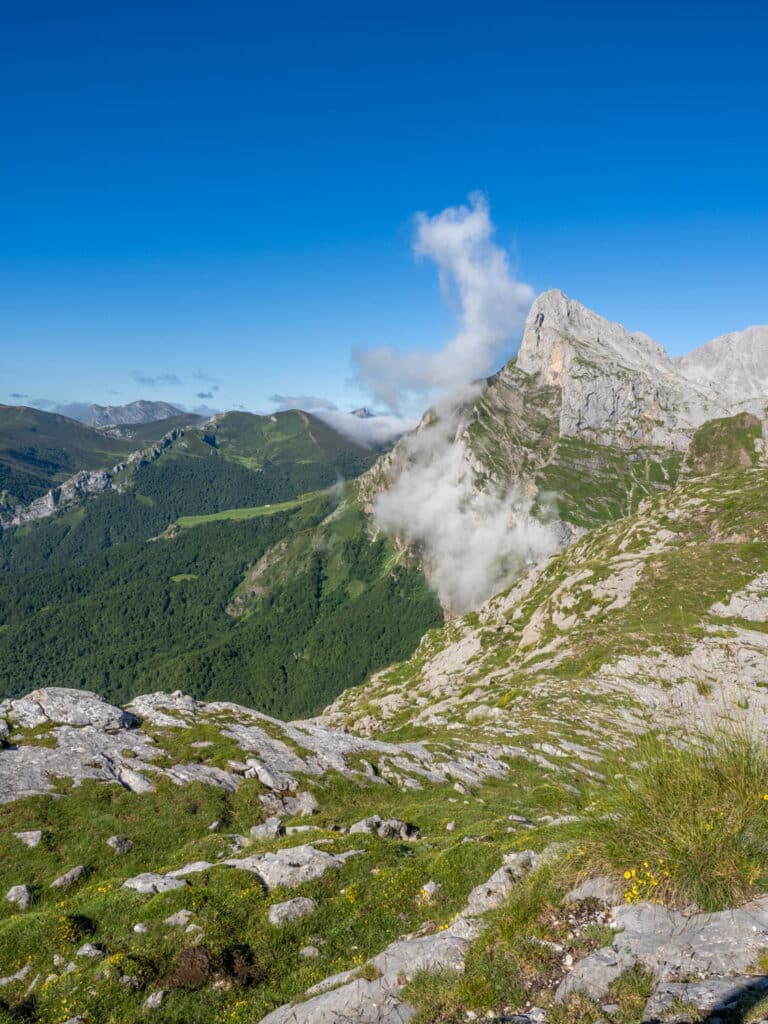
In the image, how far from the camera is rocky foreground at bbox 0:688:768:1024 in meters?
9.20

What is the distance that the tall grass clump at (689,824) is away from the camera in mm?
9445

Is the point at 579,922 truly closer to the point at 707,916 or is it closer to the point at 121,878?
the point at 707,916

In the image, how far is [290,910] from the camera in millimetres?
15977

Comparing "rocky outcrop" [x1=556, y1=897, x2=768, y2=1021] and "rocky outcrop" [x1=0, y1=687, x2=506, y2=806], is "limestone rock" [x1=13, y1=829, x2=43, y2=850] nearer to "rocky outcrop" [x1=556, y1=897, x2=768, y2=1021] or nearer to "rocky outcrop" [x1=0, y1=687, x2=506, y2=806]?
"rocky outcrop" [x1=0, y1=687, x2=506, y2=806]

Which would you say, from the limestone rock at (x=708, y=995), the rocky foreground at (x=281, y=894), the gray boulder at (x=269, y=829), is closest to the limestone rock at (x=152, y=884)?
the rocky foreground at (x=281, y=894)

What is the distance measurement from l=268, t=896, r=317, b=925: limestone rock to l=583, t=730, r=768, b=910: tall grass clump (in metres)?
9.84

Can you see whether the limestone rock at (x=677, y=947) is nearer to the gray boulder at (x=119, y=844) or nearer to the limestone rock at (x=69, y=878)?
the limestone rock at (x=69, y=878)

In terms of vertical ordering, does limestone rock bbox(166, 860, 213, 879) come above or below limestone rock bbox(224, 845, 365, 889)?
below

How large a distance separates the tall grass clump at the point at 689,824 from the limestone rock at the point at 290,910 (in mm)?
9839

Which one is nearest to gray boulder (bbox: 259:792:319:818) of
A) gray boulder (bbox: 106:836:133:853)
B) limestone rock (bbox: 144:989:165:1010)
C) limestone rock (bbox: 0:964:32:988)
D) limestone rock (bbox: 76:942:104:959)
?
gray boulder (bbox: 106:836:133:853)

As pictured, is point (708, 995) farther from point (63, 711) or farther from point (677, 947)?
point (63, 711)

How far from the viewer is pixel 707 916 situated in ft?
29.9

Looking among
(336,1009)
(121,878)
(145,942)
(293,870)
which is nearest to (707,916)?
(336,1009)

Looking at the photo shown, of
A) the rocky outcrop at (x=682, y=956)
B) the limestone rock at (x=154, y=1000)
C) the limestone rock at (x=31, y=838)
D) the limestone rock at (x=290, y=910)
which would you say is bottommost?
the limestone rock at (x=31, y=838)
